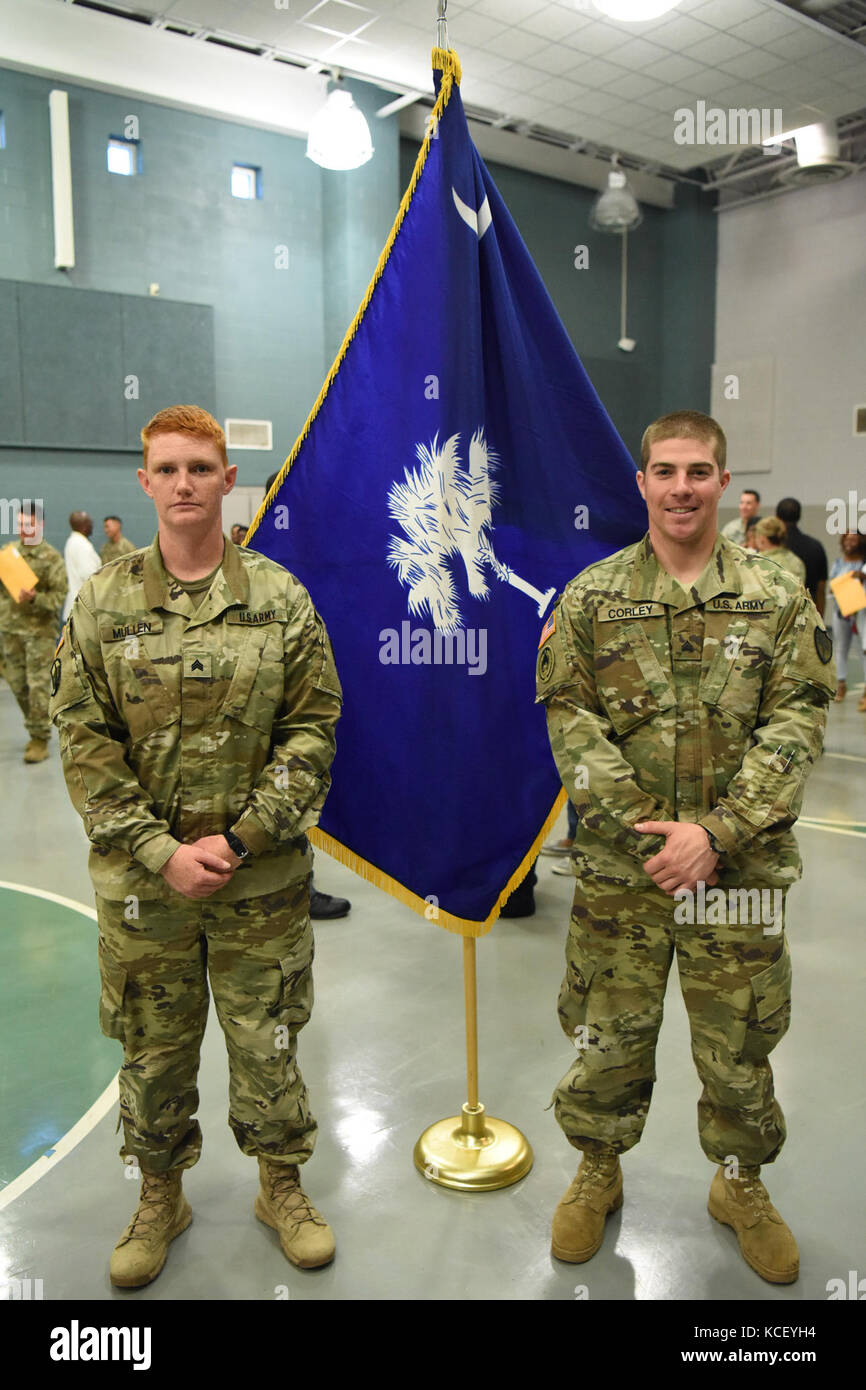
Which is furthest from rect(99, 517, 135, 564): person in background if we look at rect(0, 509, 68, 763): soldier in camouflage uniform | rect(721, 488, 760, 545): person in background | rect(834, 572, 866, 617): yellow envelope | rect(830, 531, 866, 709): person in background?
rect(830, 531, 866, 709): person in background

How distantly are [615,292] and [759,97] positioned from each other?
12.7 feet

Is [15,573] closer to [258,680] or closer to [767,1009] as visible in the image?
[258,680]

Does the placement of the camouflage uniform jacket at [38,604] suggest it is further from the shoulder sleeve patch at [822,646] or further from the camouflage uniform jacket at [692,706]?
the shoulder sleeve patch at [822,646]

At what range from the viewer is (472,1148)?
243cm

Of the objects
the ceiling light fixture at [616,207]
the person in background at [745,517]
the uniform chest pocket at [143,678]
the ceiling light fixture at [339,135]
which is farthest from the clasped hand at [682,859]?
the ceiling light fixture at [616,207]

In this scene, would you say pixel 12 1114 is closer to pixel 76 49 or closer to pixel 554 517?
pixel 554 517

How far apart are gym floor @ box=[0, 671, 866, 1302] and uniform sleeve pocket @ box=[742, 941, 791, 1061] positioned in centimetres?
52

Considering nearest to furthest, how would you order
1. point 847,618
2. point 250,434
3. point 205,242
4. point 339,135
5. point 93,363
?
point 339,135 → point 847,618 → point 93,363 → point 205,242 → point 250,434

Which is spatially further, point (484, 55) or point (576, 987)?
point (484, 55)

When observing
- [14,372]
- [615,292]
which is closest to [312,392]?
[14,372]

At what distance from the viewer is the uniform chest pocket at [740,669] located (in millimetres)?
1917

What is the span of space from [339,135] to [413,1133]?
8.42m

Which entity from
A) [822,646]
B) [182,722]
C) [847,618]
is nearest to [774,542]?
[847,618]

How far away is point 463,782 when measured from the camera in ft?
7.73
